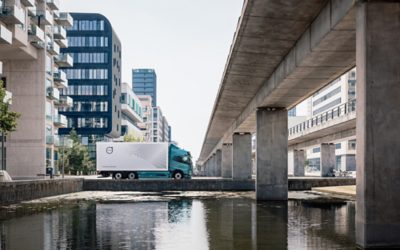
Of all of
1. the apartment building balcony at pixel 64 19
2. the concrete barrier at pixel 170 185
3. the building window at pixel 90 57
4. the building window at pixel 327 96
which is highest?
the building window at pixel 90 57

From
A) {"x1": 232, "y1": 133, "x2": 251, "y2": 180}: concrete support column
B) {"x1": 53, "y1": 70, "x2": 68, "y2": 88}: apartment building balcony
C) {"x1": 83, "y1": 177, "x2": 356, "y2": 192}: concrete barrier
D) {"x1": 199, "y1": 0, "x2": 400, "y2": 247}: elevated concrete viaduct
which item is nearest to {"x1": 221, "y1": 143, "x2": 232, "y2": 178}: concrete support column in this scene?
{"x1": 232, "y1": 133, "x2": 251, "y2": 180}: concrete support column

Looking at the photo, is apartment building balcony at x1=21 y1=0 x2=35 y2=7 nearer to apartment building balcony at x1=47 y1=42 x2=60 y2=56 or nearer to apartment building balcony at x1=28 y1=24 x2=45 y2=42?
apartment building balcony at x1=28 y1=24 x2=45 y2=42

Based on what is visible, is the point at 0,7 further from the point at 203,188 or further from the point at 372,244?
the point at 372,244

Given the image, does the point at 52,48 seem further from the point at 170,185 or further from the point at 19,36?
the point at 170,185

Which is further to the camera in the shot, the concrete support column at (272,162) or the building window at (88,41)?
the building window at (88,41)

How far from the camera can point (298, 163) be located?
9669 centimetres

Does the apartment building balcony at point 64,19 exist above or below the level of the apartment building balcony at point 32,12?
above

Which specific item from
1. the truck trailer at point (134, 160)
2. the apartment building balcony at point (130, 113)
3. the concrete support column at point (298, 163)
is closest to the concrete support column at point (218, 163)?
the concrete support column at point (298, 163)

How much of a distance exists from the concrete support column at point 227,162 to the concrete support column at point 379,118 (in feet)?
199

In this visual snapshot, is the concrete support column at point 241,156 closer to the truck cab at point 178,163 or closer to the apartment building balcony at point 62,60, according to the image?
the truck cab at point 178,163

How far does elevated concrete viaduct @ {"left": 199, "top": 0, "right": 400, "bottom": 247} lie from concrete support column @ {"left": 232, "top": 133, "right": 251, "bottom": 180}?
89.1 feet

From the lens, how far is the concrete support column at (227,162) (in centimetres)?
7493

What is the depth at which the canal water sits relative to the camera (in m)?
15.0

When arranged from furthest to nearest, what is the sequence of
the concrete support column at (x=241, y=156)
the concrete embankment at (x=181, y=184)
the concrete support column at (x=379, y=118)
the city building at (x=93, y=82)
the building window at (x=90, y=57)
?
the building window at (x=90, y=57), the city building at (x=93, y=82), the concrete support column at (x=241, y=156), the concrete embankment at (x=181, y=184), the concrete support column at (x=379, y=118)
